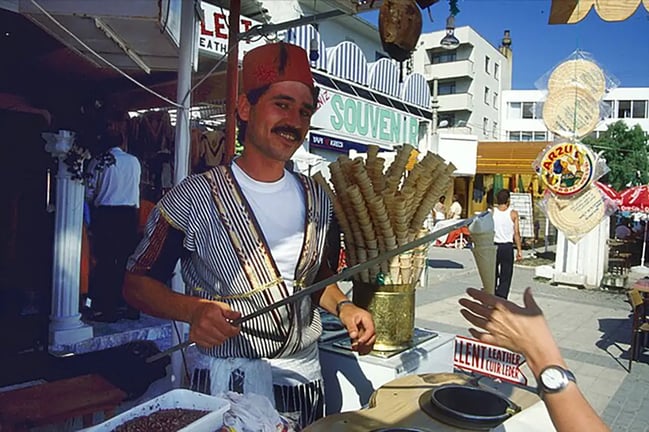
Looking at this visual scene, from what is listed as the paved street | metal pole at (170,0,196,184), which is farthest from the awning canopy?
metal pole at (170,0,196,184)

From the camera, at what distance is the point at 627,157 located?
27781 millimetres

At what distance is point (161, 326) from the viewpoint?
486 centimetres

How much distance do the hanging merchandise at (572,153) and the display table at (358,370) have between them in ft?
23.9

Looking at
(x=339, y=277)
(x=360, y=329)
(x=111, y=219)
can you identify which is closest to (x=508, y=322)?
(x=339, y=277)

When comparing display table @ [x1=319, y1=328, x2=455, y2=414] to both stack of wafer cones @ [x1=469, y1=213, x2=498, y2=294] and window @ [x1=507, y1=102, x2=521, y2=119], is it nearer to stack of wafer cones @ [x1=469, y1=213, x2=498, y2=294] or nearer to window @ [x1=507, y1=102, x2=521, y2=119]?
stack of wafer cones @ [x1=469, y1=213, x2=498, y2=294]

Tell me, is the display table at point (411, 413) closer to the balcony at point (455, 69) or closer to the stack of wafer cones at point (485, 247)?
the stack of wafer cones at point (485, 247)

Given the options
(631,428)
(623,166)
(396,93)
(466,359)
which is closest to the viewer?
(466,359)

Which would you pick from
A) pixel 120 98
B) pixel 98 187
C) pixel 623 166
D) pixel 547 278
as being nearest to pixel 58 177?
pixel 98 187

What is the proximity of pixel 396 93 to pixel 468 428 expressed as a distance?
1574 centimetres

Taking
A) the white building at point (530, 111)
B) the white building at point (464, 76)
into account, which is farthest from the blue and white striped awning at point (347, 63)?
the white building at point (530, 111)

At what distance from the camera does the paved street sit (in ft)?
15.8

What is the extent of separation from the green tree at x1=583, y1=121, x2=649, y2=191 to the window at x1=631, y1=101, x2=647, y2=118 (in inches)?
590

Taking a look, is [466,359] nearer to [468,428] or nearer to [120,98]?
[468,428]

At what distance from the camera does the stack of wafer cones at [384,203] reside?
6.57 ft
